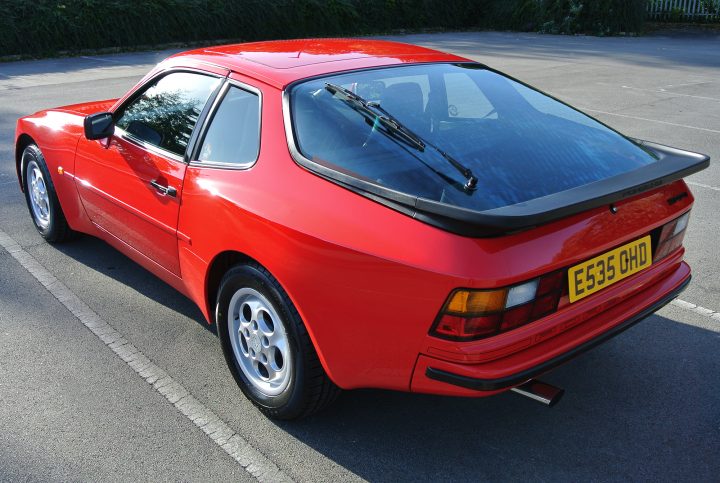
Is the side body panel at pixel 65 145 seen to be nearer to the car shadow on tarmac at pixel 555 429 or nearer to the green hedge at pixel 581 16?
the car shadow on tarmac at pixel 555 429

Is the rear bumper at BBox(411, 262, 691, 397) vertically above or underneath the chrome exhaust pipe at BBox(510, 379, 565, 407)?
above

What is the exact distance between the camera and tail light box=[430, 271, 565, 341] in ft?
7.43

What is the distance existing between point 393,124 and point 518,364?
1.09 metres

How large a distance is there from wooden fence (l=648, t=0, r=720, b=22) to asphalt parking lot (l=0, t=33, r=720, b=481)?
22.4 m

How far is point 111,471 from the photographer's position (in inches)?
105

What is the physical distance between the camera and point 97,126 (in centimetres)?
377

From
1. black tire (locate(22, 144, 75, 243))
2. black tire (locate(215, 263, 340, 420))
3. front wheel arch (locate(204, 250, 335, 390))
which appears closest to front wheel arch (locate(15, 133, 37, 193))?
black tire (locate(22, 144, 75, 243))

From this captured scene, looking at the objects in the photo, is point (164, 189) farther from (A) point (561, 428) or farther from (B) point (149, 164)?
(A) point (561, 428)

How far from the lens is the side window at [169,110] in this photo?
338 centimetres

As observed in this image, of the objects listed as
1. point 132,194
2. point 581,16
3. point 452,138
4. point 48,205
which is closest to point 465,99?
point 452,138

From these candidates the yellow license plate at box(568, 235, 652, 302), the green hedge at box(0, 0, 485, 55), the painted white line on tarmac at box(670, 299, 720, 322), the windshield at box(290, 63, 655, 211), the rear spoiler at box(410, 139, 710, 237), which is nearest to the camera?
the rear spoiler at box(410, 139, 710, 237)

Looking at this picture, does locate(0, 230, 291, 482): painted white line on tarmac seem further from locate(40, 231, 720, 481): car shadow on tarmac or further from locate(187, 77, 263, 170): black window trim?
locate(187, 77, 263, 170): black window trim

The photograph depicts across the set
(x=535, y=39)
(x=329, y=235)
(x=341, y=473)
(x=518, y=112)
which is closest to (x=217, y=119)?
(x=329, y=235)

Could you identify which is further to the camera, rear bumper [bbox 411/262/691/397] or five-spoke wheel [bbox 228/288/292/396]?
five-spoke wheel [bbox 228/288/292/396]
